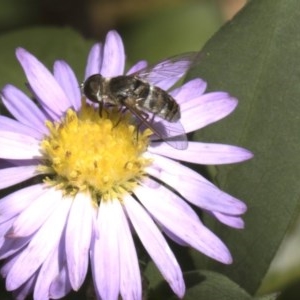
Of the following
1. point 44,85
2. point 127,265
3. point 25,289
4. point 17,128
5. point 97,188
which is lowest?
point 25,289

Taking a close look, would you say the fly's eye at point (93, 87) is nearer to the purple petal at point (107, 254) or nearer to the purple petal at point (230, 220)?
the purple petal at point (107, 254)

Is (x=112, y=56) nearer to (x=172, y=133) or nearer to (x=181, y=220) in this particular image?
(x=172, y=133)

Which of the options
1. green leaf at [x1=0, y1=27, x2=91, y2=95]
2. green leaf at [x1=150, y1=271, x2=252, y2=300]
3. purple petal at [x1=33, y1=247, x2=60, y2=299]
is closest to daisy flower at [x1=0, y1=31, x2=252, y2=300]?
purple petal at [x1=33, y1=247, x2=60, y2=299]

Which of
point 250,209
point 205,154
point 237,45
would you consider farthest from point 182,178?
point 237,45

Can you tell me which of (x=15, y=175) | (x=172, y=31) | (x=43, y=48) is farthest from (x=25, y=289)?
(x=172, y=31)

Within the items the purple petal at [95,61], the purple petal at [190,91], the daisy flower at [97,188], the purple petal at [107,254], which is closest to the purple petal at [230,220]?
the daisy flower at [97,188]

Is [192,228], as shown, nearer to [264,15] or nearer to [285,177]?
[285,177]
